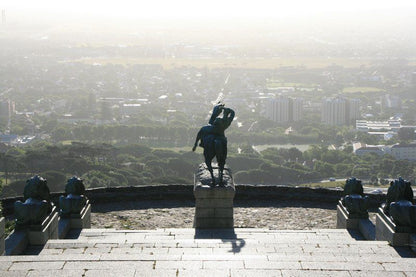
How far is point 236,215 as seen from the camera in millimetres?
14562

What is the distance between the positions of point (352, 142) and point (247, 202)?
67307 mm

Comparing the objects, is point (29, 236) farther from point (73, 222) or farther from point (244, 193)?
point (244, 193)

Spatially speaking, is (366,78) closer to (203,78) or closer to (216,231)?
(203,78)

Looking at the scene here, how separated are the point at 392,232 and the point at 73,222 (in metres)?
5.04

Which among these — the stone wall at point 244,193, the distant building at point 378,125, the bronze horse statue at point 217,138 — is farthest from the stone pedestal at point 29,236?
the distant building at point 378,125

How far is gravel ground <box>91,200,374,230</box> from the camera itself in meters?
13.8

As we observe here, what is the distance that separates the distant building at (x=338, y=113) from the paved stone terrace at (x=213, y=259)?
300 ft

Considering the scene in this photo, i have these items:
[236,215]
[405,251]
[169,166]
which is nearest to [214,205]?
[236,215]

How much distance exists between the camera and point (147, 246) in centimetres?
908

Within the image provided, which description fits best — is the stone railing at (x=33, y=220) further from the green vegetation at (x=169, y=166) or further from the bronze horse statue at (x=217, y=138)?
the green vegetation at (x=169, y=166)

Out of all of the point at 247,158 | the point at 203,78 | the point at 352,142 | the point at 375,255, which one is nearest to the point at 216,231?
the point at 375,255

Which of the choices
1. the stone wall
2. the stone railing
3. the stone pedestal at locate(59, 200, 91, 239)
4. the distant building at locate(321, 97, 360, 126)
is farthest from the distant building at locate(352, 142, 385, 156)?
the stone railing

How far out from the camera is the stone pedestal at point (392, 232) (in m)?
9.02

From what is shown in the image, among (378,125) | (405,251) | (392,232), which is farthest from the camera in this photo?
(378,125)
